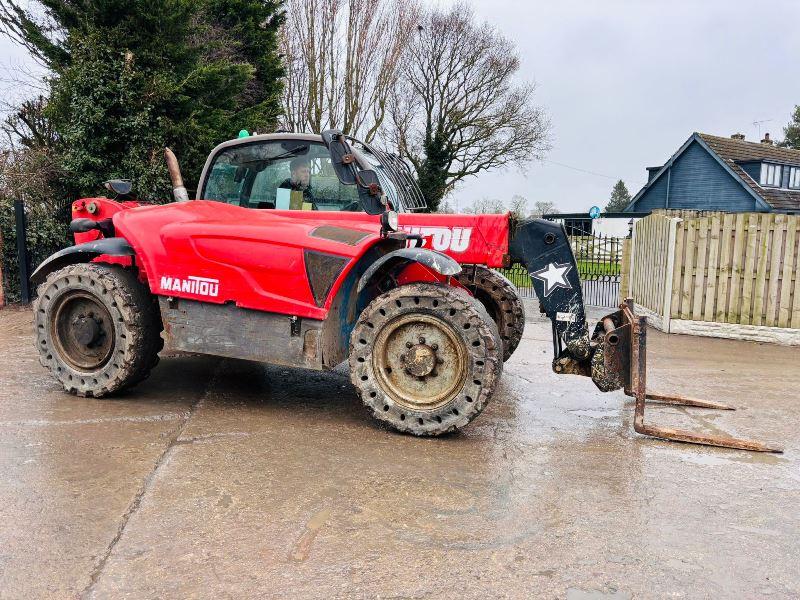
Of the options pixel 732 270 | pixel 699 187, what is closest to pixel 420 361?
pixel 732 270

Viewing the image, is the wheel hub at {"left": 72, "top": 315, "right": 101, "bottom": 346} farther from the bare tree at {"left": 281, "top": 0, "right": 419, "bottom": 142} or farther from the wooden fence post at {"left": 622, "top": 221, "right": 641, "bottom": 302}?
the bare tree at {"left": 281, "top": 0, "right": 419, "bottom": 142}

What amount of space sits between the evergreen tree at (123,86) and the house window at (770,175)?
1363 inches

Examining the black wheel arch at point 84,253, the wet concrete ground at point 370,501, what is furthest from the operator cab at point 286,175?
the wet concrete ground at point 370,501

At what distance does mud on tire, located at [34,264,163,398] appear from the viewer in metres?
5.12

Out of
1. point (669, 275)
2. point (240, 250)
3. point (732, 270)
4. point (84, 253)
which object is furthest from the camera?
point (669, 275)

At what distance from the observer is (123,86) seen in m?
11.3

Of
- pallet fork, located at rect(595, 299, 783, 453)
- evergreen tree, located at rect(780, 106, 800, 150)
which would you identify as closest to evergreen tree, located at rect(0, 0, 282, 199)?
pallet fork, located at rect(595, 299, 783, 453)

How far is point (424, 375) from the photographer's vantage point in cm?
451

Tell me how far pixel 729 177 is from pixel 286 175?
3783cm

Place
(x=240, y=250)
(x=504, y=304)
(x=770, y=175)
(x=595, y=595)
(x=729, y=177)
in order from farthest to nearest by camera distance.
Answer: (x=770, y=175), (x=729, y=177), (x=504, y=304), (x=240, y=250), (x=595, y=595)

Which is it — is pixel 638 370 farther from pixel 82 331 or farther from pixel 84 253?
pixel 84 253

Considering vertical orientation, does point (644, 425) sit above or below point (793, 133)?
below

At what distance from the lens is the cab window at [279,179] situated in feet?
16.9

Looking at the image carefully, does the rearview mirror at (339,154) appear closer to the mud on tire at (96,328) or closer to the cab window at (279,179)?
the cab window at (279,179)
